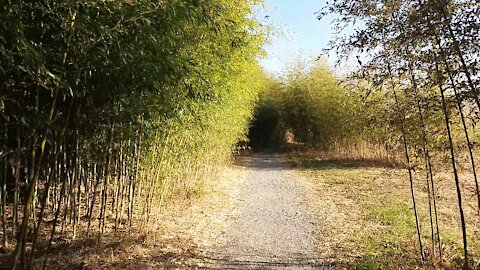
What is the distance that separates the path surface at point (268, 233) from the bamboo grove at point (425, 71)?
1.26m

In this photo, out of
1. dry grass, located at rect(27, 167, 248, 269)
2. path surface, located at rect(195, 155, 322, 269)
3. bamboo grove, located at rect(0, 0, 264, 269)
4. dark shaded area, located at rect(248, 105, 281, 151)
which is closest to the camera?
bamboo grove, located at rect(0, 0, 264, 269)

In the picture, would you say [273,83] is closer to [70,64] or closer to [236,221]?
[236,221]

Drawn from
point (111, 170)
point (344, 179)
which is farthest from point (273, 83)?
point (111, 170)

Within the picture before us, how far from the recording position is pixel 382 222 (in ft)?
17.7

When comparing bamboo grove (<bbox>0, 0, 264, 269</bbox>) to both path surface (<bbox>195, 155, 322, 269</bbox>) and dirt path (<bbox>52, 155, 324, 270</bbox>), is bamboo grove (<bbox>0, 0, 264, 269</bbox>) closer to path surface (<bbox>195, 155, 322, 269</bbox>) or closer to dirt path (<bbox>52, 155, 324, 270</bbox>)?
dirt path (<bbox>52, 155, 324, 270</bbox>)

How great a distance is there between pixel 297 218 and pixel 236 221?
0.90 meters

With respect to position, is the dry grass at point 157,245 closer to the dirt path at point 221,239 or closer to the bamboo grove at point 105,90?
the dirt path at point 221,239

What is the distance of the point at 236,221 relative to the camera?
5.56m

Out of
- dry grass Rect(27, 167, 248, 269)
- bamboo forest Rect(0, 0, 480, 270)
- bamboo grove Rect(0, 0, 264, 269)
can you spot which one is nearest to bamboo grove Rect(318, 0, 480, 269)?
bamboo forest Rect(0, 0, 480, 270)

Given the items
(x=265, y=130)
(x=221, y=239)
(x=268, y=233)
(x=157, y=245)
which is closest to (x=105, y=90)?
(x=157, y=245)

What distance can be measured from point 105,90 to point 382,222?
416cm

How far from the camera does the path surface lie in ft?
12.7

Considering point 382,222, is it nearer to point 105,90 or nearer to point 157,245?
point 157,245

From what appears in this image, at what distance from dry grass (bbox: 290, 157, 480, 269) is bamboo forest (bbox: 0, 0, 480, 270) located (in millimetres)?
32
